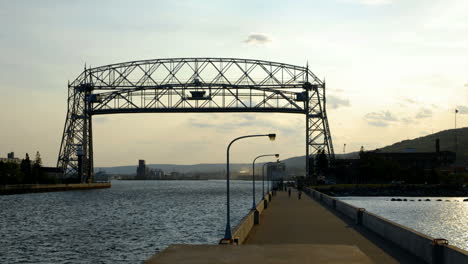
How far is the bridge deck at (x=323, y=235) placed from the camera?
29.1m

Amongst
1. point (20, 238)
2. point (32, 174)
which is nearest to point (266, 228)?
point (20, 238)

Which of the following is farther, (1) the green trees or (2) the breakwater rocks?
(2) the breakwater rocks

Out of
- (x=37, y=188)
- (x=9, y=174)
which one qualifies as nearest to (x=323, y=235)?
(x=37, y=188)

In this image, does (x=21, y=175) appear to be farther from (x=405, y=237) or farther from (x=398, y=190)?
(x=405, y=237)

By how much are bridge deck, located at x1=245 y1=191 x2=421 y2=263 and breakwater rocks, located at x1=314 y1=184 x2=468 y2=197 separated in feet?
364

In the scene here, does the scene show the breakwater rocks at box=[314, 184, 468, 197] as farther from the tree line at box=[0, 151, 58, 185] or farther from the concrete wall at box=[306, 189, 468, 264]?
the concrete wall at box=[306, 189, 468, 264]

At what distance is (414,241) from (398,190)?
155 m

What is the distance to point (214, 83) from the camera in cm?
13825

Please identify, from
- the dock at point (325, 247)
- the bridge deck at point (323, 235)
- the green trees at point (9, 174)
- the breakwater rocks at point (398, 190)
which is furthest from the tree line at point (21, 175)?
the dock at point (325, 247)

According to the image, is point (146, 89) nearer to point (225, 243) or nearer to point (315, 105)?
point (315, 105)

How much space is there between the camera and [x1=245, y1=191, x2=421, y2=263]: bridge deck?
1145 inches

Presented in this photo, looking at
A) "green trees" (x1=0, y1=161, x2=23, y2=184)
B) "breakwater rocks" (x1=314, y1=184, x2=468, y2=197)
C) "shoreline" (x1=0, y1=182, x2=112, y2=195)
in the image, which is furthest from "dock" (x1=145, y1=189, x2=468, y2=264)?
"green trees" (x1=0, y1=161, x2=23, y2=184)

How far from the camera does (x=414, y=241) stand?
27984 mm

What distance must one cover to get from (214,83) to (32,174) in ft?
240
